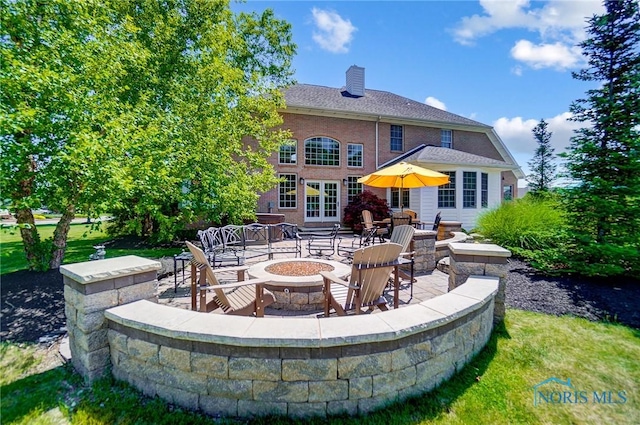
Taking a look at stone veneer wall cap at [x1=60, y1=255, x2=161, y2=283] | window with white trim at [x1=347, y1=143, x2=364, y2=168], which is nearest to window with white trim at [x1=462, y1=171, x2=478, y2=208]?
window with white trim at [x1=347, y1=143, x2=364, y2=168]

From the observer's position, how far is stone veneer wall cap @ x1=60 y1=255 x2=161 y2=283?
2.52 metres

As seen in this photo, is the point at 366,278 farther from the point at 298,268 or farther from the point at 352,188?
the point at 352,188

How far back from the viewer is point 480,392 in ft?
7.98

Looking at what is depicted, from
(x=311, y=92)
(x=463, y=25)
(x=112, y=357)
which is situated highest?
(x=311, y=92)

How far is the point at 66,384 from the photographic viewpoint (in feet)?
8.54

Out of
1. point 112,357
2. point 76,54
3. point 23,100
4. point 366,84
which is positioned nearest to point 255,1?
point 366,84

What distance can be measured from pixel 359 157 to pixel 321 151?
7.69 ft

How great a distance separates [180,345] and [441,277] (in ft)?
16.8

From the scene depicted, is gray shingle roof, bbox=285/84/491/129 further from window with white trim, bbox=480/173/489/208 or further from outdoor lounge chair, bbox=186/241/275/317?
outdoor lounge chair, bbox=186/241/275/317

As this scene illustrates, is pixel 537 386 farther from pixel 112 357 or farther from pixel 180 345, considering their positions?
pixel 112 357

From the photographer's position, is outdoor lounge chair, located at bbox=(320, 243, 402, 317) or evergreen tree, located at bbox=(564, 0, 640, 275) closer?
outdoor lounge chair, located at bbox=(320, 243, 402, 317)

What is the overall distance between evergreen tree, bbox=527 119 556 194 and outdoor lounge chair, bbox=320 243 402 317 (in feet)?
108

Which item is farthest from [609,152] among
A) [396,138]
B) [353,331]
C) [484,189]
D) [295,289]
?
[396,138]

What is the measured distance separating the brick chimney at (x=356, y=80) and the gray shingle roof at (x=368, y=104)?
423mm
